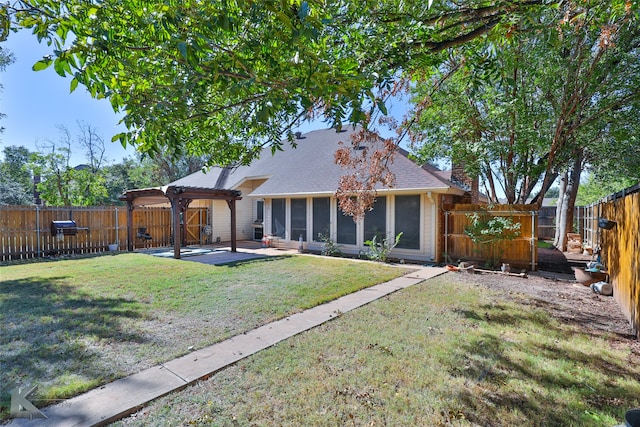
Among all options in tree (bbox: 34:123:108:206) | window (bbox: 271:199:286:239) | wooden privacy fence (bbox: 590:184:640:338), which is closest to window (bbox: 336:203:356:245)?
window (bbox: 271:199:286:239)

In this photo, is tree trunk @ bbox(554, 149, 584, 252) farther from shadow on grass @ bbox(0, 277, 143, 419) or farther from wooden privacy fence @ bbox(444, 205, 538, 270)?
shadow on grass @ bbox(0, 277, 143, 419)

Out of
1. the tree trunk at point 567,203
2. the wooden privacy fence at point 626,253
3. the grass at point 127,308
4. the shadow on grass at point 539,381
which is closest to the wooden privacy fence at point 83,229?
the grass at point 127,308

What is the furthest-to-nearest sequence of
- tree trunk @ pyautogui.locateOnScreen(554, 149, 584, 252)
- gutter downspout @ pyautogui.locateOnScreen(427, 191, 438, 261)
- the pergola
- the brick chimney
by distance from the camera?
tree trunk @ pyautogui.locateOnScreen(554, 149, 584, 252) < the pergola < the brick chimney < gutter downspout @ pyautogui.locateOnScreen(427, 191, 438, 261)

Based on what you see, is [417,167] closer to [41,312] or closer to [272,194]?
[272,194]

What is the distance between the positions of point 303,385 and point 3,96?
17.9 metres

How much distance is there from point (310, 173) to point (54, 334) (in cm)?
1055

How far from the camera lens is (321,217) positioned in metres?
12.6

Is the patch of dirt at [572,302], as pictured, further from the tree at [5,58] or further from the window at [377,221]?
the tree at [5,58]

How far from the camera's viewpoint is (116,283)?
712cm

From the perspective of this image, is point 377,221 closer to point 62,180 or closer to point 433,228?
point 433,228

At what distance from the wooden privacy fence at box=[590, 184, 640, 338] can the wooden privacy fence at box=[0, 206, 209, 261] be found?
1551cm

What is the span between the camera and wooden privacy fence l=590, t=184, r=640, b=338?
4.50 metres

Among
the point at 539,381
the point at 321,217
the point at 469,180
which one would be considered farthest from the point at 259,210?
the point at 539,381

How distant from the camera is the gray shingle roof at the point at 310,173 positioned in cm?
1034
